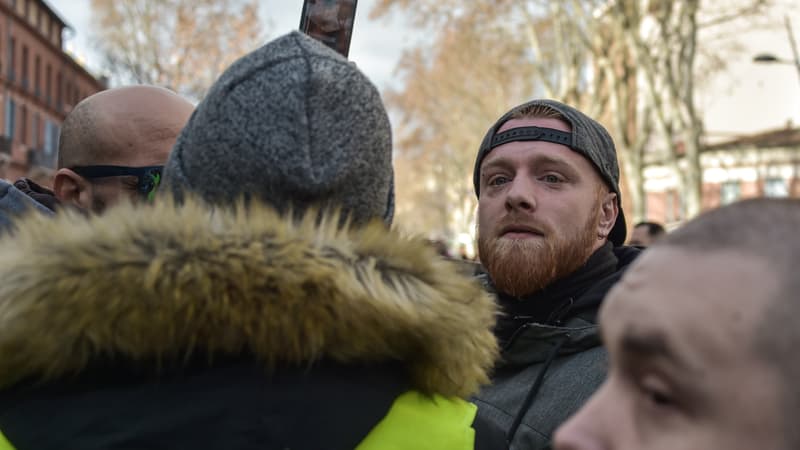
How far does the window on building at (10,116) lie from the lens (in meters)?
44.0

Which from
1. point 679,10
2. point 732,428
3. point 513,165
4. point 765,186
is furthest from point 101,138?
point 765,186

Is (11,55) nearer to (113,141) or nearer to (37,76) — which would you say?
(37,76)

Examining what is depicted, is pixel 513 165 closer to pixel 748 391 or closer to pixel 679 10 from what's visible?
pixel 748 391

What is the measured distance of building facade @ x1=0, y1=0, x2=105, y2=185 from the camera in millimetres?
43375

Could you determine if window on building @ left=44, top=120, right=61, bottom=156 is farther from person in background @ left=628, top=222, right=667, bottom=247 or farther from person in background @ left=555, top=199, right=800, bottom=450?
person in background @ left=555, top=199, right=800, bottom=450

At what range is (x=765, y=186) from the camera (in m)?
38.0

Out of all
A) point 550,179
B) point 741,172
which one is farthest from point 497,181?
point 741,172

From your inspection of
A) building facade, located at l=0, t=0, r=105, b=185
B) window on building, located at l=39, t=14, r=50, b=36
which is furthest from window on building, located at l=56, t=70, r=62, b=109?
window on building, located at l=39, t=14, r=50, b=36

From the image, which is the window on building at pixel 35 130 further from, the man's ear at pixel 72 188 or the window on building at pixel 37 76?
the man's ear at pixel 72 188

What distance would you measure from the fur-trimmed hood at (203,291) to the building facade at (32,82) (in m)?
41.1

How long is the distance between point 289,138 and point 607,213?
1772mm

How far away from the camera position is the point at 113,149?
2.54 meters

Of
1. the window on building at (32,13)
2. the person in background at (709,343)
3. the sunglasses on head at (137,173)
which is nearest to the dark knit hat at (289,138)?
the person in background at (709,343)

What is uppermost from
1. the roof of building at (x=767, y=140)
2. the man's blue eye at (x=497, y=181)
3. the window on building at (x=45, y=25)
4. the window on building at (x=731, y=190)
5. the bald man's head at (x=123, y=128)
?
the window on building at (x=45, y=25)
